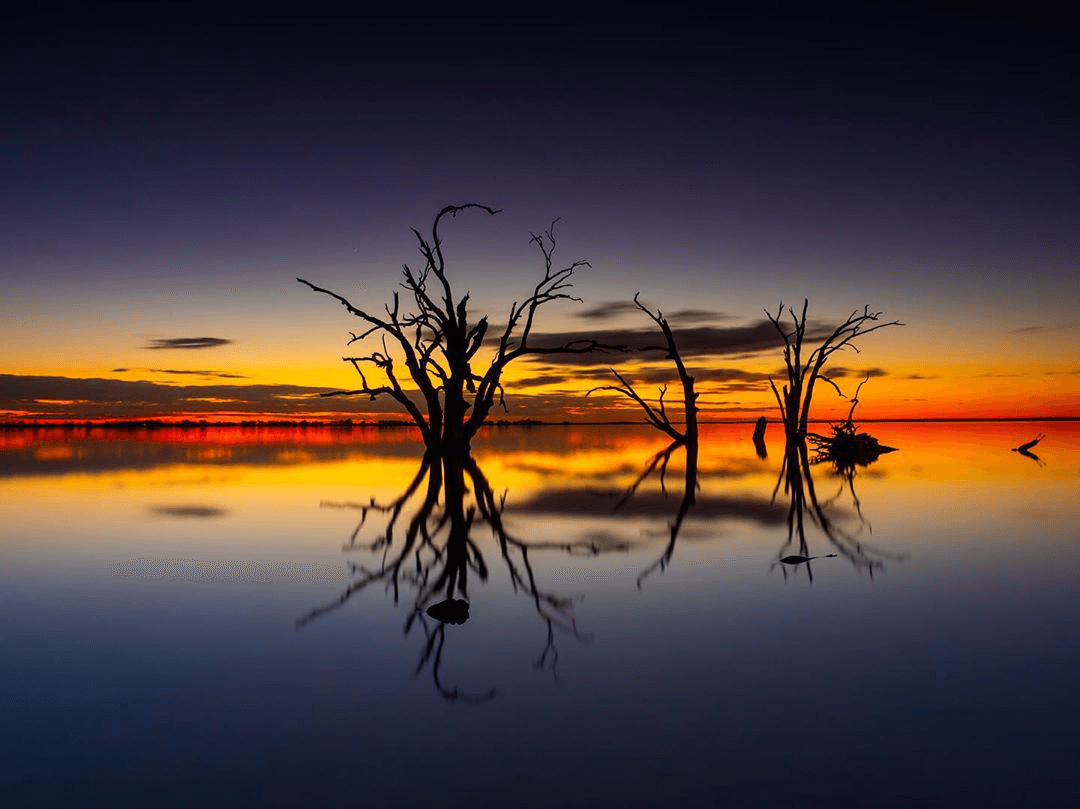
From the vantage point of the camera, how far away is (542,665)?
4.59 m

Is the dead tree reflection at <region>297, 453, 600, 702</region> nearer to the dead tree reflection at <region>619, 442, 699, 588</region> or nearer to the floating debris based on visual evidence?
the floating debris

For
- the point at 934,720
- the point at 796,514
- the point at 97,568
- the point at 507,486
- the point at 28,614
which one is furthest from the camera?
the point at 507,486

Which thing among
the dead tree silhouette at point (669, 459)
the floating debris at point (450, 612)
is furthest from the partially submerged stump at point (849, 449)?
the floating debris at point (450, 612)

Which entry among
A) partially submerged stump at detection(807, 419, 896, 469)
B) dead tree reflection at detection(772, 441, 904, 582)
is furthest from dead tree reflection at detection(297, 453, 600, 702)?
partially submerged stump at detection(807, 419, 896, 469)

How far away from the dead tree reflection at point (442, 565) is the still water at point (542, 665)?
4cm

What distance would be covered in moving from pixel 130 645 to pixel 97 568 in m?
3.38

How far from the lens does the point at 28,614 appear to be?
6.04 meters

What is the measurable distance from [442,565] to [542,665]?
3417 mm

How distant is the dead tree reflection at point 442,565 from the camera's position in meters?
5.32

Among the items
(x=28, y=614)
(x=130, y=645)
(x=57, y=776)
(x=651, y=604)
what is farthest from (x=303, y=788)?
(x=28, y=614)

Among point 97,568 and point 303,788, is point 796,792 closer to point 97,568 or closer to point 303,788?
point 303,788

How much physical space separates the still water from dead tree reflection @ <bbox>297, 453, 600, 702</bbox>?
1.7 inches

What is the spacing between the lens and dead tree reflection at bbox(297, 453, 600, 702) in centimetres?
532

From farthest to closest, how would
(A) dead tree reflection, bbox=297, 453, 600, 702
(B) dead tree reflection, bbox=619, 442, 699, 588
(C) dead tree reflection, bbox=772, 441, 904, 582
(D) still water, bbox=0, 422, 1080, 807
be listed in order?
(C) dead tree reflection, bbox=772, 441, 904, 582 < (B) dead tree reflection, bbox=619, 442, 699, 588 < (A) dead tree reflection, bbox=297, 453, 600, 702 < (D) still water, bbox=0, 422, 1080, 807
